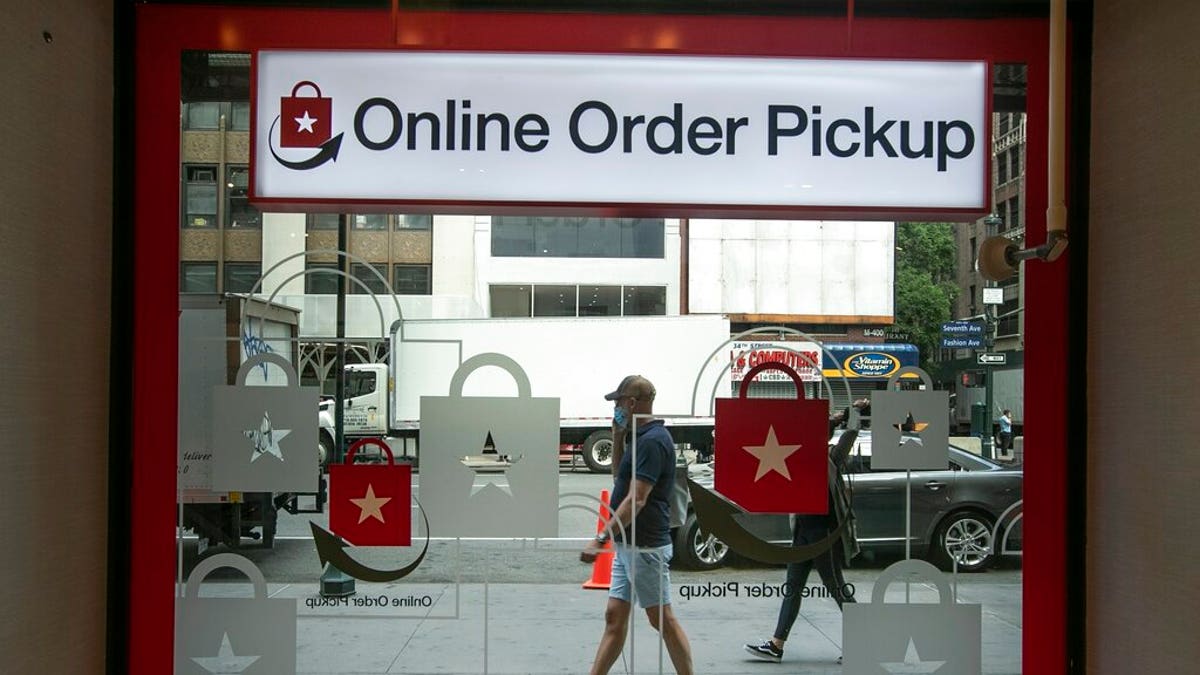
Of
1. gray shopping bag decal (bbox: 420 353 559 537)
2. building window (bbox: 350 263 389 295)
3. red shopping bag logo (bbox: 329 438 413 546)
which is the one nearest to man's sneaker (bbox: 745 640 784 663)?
gray shopping bag decal (bbox: 420 353 559 537)

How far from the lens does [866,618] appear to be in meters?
4.03

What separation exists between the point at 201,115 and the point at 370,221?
76 centimetres

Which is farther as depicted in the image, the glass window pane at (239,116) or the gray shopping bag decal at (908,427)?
the gray shopping bag decal at (908,427)

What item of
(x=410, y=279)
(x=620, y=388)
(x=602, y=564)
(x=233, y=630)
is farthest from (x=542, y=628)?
(x=410, y=279)

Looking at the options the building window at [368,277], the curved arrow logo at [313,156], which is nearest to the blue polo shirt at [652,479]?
the building window at [368,277]

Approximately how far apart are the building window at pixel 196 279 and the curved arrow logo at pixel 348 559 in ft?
3.19

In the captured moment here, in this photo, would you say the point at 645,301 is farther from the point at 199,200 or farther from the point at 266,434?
the point at 199,200

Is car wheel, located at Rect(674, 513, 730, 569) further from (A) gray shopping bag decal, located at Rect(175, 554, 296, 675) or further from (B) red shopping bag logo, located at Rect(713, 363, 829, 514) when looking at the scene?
(A) gray shopping bag decal, located at Rect(175, 554, 296, 675)

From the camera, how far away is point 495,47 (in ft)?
13.0

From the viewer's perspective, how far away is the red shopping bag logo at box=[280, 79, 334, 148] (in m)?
3.83

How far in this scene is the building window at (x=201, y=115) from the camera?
13.0 ft

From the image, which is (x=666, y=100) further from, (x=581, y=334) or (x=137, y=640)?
(x=137, y=640)

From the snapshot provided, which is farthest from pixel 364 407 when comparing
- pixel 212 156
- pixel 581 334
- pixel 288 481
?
pixel 212 156

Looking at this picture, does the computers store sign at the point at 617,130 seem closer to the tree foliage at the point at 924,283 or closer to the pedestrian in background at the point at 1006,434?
the tree foliage at the point at 924,283
